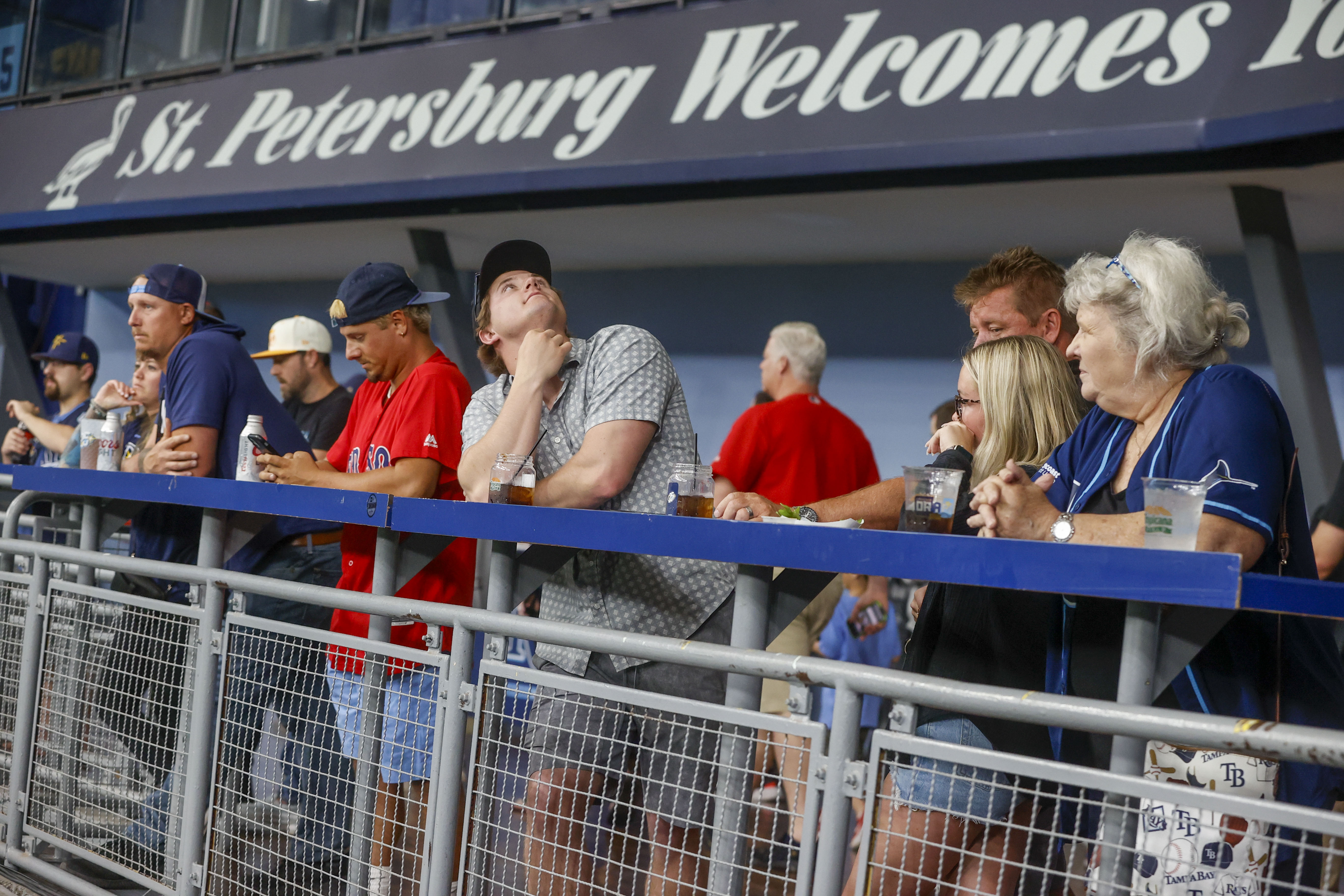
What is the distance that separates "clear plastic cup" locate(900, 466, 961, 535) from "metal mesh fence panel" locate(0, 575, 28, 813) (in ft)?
8.94

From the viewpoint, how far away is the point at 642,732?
84.5 inches

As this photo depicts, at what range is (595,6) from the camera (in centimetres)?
675

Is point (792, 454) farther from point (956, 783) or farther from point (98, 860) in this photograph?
point (956, 783)

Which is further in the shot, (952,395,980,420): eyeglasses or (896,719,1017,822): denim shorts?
(952,395,980,420): eyeglasses

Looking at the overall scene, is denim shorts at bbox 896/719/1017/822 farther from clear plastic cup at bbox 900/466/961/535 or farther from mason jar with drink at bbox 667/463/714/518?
mason jar with drink at bbox 667/463/714/518

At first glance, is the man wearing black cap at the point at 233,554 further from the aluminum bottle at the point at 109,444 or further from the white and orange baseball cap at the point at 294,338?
the white and orange baseball cap at the point at 294,338

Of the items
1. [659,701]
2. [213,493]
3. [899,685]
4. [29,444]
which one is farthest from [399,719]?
[29,444]

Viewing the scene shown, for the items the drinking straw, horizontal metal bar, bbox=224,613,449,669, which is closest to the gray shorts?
horizontal metal bar, bbox=224,613,449,669

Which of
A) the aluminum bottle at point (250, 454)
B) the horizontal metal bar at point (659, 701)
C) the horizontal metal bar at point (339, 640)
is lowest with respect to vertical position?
the horizontal metal bar at point (339, 640)

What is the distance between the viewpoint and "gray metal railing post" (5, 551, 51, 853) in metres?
3.46

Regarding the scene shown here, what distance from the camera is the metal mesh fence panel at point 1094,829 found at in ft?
5.16

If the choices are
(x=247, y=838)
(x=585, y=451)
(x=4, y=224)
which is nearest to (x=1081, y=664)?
(x=585, y=451)

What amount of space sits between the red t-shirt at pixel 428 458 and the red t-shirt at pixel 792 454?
216cm

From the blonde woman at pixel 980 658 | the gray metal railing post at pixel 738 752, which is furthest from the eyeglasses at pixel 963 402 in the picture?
the gray metal railing post at pixel 738 752
